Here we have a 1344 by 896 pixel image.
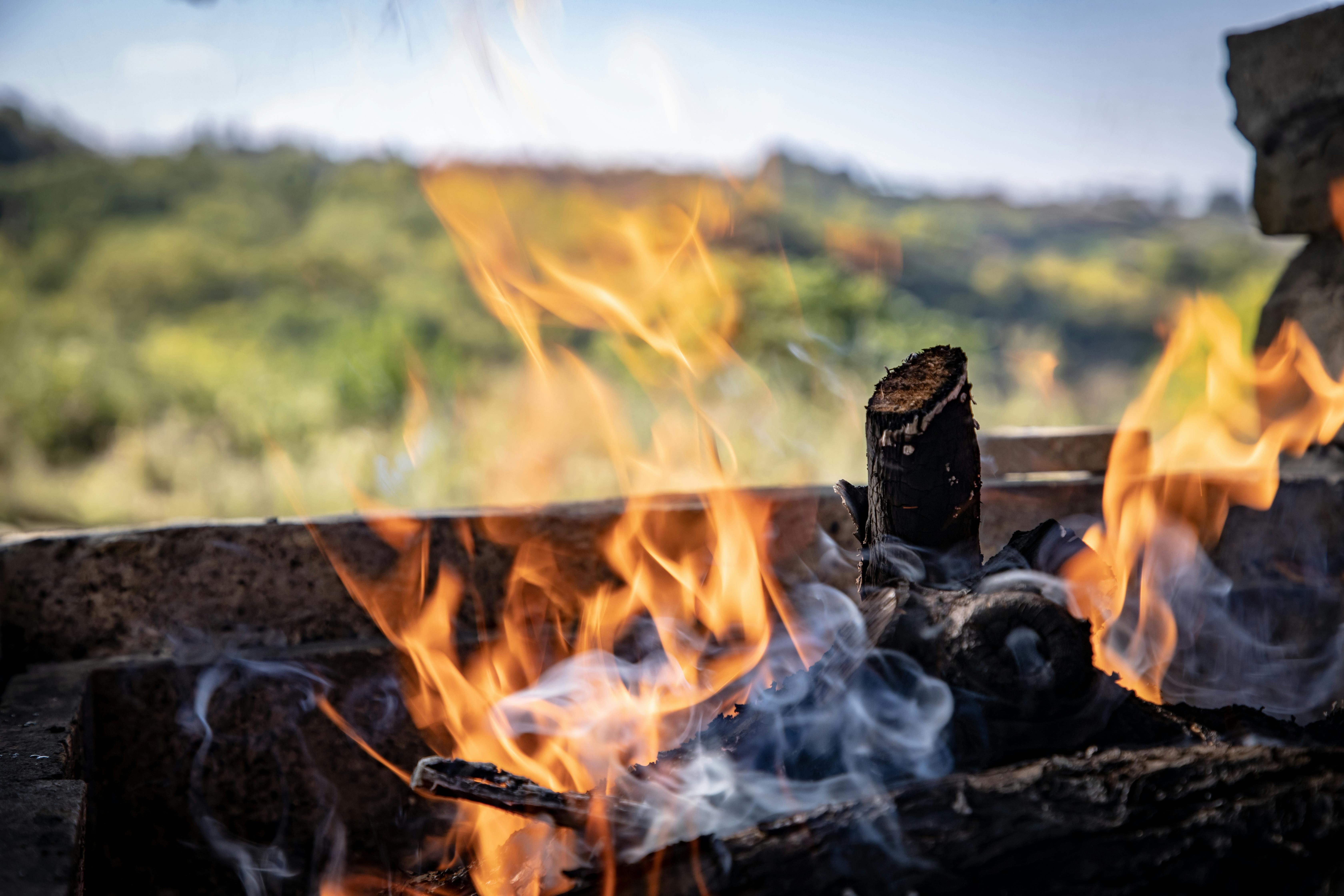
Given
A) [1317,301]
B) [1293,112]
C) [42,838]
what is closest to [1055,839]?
[42,838]

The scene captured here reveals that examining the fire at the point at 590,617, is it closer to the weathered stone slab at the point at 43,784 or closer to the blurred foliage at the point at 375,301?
the weathered stone slab at the point at 43,784

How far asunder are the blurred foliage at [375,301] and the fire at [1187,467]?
4.07m

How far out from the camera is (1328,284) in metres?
2.73

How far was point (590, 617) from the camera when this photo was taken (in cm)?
224

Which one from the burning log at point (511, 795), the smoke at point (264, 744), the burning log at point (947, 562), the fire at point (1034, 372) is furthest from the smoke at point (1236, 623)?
the fire at point (1034, 372)

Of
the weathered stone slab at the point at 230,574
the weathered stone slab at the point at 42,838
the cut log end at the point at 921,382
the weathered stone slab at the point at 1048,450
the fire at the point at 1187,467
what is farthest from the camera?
the weathered stone slab at the point at 1048,450

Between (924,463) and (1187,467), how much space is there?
169 cm

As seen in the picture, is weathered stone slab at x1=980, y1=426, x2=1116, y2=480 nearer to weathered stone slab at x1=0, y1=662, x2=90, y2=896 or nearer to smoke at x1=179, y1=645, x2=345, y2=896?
smoke at x1=179, y1=645, x2=345, y2=896

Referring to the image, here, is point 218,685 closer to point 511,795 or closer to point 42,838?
point 42,838

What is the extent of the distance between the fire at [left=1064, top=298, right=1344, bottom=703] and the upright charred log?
54cm

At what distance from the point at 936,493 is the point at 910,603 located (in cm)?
21

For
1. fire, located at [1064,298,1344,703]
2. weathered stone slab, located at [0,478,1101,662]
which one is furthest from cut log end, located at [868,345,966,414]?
weathered stone slab, located at [0,478,1101,662]

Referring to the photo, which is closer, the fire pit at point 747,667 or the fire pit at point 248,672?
the fire pit at point 747,667

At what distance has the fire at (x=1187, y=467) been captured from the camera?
2.14 metres
